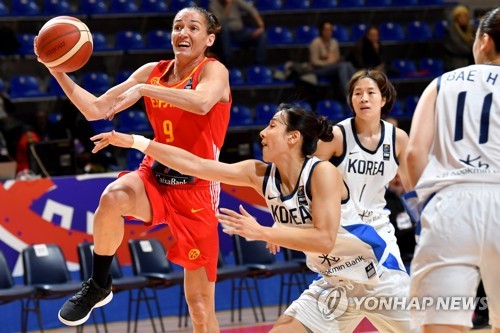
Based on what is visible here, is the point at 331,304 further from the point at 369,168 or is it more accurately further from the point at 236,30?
the point at 236,30

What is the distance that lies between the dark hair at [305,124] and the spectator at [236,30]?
352 inches

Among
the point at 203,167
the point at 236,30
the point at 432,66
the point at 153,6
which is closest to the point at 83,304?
the point at 203,167

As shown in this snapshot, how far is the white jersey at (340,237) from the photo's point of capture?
468 centimetres

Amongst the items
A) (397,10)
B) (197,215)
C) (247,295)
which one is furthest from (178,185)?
(397,10)

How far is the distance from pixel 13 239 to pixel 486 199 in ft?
23.7

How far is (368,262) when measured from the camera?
5.00 meters

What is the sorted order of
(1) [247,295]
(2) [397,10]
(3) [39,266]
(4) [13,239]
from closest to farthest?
(3) [39,266], (4) [13,239], (1) [247,295], (2) [397,10]

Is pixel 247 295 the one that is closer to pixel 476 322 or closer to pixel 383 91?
pixel 476 322

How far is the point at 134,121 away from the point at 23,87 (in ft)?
5.55

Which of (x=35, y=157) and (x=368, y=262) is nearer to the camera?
(x=368, y=262)

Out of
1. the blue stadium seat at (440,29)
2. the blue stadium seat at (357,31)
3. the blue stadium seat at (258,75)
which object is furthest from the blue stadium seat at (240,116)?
the blue stadium seat at (440,29)

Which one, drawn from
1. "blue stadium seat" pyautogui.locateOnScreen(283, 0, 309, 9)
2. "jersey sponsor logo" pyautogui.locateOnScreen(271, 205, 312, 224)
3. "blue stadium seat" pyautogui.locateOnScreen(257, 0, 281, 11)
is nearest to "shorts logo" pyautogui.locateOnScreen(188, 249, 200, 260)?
"jersey sponsor logo" pyautogui.locateOnScreen(271, 205, 312, 224)

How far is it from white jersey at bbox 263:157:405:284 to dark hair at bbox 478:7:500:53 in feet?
4.25

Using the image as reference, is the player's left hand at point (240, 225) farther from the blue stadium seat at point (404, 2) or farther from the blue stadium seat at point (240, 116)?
the blue stadium seat at point (404, 2)
